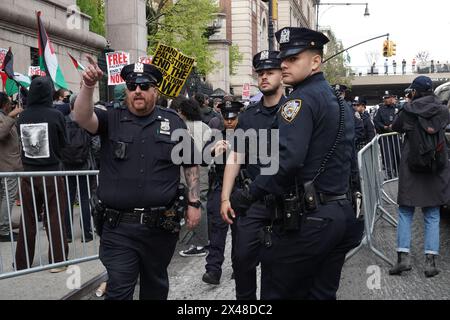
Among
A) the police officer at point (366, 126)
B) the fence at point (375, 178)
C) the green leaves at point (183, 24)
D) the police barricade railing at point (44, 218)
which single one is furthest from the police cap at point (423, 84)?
the green leaves at point (183, 24)

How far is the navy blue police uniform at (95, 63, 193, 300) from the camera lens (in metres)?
3.88

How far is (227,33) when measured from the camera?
148ft

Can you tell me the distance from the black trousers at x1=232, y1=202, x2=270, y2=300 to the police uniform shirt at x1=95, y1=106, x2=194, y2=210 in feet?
2.30

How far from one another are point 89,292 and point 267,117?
2.50 meters

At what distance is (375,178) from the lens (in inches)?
319

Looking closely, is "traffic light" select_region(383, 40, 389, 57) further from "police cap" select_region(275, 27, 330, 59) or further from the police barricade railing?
"police cap" select_region(275, 27, 330, 59)

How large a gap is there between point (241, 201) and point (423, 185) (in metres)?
3.10

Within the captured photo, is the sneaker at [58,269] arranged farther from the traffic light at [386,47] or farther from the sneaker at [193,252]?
the traffic light at [386,47]

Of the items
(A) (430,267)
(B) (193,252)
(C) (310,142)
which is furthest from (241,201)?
(B) (193,252)

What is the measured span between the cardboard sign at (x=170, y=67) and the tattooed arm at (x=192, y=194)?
13.9 ft

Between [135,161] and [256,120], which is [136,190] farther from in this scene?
[256,120]

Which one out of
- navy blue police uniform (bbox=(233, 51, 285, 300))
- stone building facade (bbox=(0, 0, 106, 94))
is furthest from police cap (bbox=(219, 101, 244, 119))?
stone building facade (bbox=(0, 0, 106, 94))

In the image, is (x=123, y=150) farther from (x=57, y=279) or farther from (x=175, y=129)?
(x=57, y=279)
